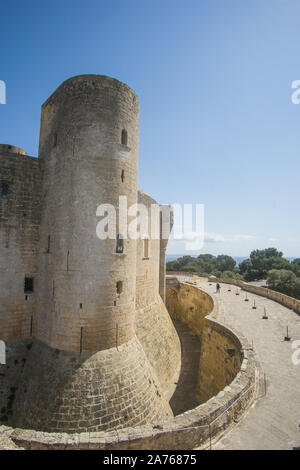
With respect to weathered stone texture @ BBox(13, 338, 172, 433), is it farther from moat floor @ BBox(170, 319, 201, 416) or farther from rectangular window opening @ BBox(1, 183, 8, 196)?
rectangular window opening @ BBox(1, 183, 8, 196)

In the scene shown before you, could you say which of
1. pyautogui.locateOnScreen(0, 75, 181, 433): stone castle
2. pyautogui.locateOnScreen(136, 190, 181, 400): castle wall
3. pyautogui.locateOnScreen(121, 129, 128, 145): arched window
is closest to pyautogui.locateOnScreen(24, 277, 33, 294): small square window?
pyautogui.locateOnScreen(0, 75, 181, 433): stone castle

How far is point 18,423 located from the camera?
327 inches

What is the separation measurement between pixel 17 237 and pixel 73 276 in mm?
3533

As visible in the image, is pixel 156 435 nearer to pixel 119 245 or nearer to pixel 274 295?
pixel 119 245

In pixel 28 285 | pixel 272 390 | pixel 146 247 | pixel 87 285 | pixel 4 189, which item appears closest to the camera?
pixel 272 390

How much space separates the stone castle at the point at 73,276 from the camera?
27.1ft

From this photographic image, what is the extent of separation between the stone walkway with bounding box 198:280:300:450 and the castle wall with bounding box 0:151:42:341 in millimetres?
8677

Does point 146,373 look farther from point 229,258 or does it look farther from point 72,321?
point 229,258

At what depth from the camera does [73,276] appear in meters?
8.97

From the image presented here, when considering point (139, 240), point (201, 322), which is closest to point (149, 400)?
point (139, 240)

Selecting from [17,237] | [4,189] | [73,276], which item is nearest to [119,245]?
[73,276]

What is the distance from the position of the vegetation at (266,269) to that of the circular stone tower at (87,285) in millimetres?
35603

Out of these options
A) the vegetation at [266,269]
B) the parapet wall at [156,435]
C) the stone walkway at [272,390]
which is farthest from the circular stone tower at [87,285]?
the vegetation at [266,269]

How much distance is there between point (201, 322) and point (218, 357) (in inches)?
377
